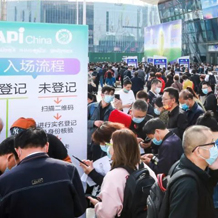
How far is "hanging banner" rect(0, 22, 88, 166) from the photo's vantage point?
3598 mm

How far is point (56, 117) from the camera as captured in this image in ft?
12.8

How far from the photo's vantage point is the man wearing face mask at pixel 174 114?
5.09 m

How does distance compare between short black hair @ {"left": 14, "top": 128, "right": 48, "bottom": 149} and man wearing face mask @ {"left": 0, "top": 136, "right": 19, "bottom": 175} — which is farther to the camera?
man wearing face mask @ {"left": 0, "top": 136, "right": 19, "bottom": 175}

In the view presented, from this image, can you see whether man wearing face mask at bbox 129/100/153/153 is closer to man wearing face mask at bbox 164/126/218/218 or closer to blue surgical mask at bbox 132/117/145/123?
blue surgical mask at bbox 132/117/145/123

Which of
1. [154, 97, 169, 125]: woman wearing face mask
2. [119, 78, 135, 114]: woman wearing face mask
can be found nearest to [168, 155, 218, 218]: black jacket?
[154, 97, 169, 125]: woman wearing face mask

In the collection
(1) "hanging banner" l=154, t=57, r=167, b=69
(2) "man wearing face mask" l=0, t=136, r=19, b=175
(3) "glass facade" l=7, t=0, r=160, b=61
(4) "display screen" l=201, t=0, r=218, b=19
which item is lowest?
(2) "man wearing face mask" l=0, t=136, r=19, b=175

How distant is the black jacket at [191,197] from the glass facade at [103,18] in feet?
190

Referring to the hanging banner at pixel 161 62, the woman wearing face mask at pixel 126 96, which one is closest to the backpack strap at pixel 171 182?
the woman wearing face mask at pixel 126 96

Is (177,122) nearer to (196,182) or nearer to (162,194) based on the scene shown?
(162,194)

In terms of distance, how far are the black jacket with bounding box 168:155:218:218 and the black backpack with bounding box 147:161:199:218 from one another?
1.3 inches

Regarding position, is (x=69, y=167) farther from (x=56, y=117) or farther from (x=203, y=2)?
(x=203, y=2)

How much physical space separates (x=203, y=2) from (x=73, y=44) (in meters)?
33.9

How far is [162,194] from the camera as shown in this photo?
8.13 feet

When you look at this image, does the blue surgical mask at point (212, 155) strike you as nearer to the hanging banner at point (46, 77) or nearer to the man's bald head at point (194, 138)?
the man's bald head at point (194, 138)
